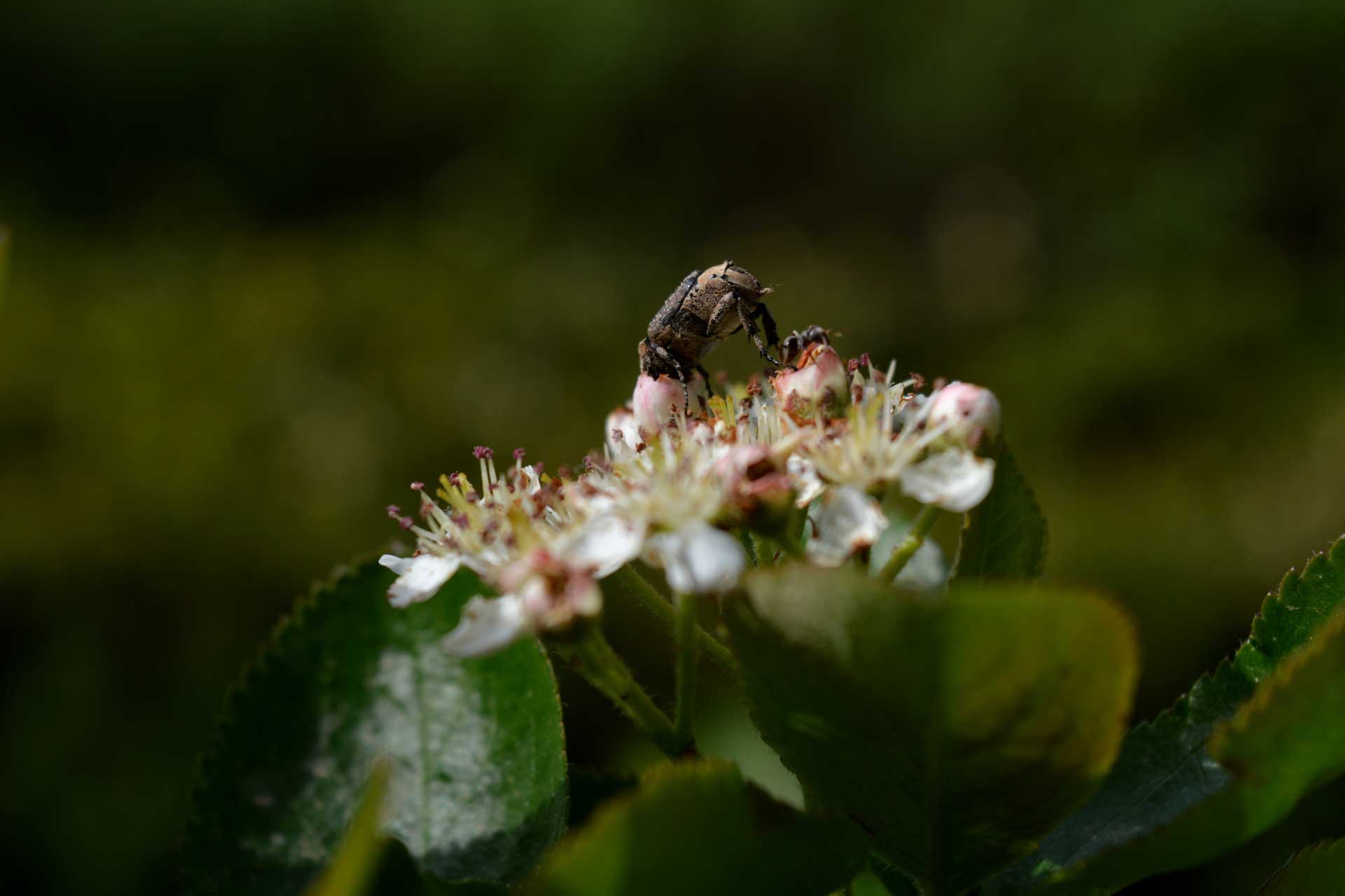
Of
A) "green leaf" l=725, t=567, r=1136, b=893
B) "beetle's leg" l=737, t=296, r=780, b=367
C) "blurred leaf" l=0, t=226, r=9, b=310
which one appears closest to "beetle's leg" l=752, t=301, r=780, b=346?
"beetle's leg" l=737, t=296, r=780, b=367

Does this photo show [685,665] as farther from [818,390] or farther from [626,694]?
[818,390]

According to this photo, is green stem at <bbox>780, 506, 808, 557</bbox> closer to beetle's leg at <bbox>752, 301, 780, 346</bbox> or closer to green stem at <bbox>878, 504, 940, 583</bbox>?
green stem at <bbox>878, 504, 940, 583</bbox>

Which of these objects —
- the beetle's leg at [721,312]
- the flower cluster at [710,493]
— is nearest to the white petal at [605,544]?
the flower cluster at [710,493]

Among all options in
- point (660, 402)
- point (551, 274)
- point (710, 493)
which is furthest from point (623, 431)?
point (551, 274)

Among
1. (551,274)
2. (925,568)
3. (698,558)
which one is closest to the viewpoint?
(698,558)

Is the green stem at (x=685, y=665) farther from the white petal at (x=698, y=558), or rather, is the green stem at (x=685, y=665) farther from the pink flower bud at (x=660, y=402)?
the pink flower bud at (x=660, y=402)

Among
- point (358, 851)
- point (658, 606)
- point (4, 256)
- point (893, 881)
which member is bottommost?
point (893, 881)
